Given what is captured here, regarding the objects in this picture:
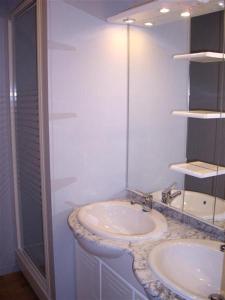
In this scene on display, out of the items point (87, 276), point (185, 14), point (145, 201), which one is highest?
point (185, 14)

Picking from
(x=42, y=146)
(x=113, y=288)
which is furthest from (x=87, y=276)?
(x=42, y=146)

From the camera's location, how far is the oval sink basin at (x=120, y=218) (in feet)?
5.89

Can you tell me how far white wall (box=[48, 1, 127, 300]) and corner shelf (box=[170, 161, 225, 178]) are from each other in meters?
0.52

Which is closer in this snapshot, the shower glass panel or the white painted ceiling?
the white painted ceiling

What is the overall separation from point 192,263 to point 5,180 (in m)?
1.89

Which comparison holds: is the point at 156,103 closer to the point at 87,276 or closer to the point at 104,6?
the point at 104,6

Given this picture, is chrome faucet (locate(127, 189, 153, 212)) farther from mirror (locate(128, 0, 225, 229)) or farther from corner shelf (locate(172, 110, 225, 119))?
corner shelf (locate(172, 110, 225, 119))

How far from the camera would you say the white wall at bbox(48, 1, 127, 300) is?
1.93 meters

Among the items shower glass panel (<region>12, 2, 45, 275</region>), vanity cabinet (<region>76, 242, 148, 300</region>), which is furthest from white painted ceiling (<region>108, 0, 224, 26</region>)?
vanity cabinet (<region>76, 242, 148, 300</region>)

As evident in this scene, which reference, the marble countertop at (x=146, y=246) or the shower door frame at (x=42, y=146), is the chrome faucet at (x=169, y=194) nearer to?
the marble countertop at (x=146, y=246)

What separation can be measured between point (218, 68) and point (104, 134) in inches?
33.5

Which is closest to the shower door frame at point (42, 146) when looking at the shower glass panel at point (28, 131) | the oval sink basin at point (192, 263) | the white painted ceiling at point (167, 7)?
the shower glass panel at point (28, 131)

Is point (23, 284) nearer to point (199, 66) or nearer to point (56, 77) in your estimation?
point (56, 77)

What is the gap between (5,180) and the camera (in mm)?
2789
